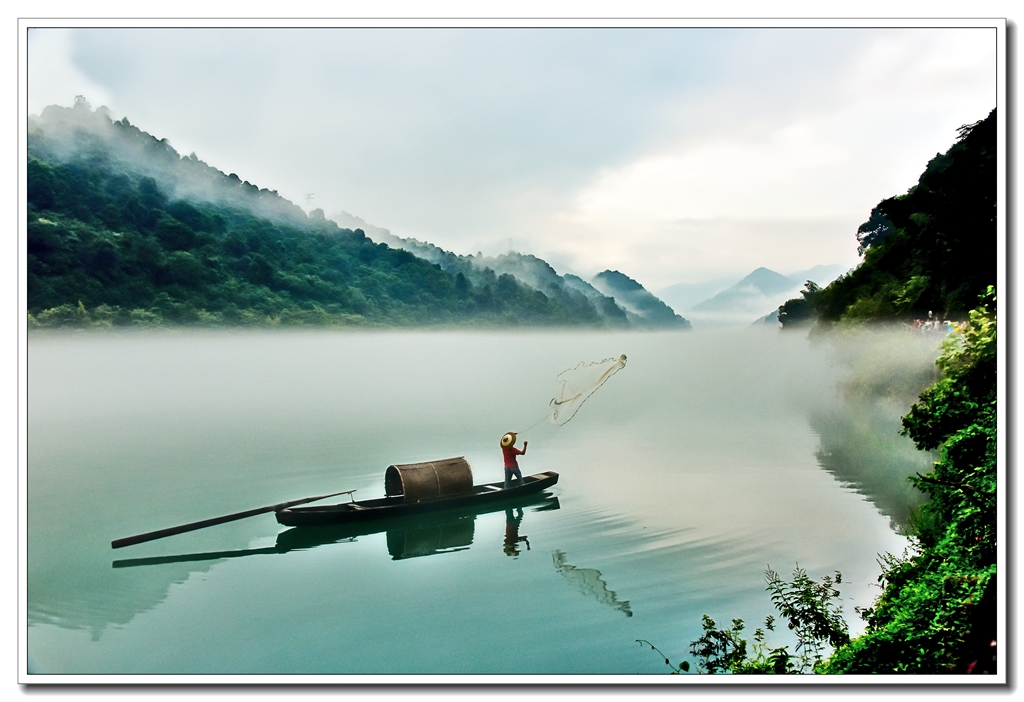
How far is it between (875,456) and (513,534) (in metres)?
5.01

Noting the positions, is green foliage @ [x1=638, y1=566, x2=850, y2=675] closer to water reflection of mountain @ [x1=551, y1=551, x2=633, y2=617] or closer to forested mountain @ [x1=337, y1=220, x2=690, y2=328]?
water reflection of mountain @ [x1=551, y1=551, x2=633, y2=617]

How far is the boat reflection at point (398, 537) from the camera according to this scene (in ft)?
17.7

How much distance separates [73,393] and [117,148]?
1.74m

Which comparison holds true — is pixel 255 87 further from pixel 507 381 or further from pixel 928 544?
pixel 928 544

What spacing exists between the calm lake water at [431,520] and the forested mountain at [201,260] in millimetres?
240

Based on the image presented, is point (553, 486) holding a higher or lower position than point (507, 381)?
→ lower

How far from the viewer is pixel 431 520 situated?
19.7ft

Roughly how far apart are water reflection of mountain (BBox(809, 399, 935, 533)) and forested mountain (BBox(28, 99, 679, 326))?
10.4 ft

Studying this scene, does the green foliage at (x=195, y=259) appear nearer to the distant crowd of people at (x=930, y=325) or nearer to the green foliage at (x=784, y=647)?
the distant crowd of people at (x=930, y=325)

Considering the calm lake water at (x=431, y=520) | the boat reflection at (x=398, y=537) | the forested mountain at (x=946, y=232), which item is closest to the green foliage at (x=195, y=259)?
the calm lake water at (x=431, y=520)

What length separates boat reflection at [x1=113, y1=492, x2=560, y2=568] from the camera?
17.7ft

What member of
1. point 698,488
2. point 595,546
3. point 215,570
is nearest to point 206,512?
point 215,570

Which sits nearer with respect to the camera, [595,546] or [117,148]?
[117,148]

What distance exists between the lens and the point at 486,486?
6559 millimetres
